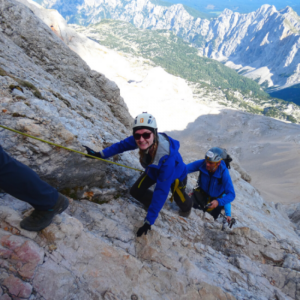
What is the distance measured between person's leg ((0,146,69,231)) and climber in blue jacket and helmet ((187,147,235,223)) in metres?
3.97

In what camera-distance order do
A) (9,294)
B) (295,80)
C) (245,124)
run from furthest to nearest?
(295,80) < (245,124) < (9,294)

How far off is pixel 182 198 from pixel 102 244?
8.41 feet

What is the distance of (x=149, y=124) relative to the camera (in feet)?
12.8

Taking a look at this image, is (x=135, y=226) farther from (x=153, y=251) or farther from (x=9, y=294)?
(x=9, y=294)

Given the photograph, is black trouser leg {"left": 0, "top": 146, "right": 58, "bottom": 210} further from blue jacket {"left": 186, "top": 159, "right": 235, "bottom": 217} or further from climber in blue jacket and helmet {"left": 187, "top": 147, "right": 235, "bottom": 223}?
blue jacket {"left": 186, "top": 159, "right": 235, "bottom": 217}

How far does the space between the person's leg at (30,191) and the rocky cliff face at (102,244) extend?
265 millimetres

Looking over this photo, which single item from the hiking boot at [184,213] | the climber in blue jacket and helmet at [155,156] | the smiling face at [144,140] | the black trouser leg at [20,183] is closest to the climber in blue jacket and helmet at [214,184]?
the hiking boot at [184,213]

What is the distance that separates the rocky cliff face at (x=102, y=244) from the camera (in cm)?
288

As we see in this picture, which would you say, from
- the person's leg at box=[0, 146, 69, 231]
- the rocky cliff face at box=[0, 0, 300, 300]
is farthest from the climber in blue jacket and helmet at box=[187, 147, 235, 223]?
the person's leg at box=[0, 146, 69, 231]

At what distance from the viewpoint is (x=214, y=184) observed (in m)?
5.91

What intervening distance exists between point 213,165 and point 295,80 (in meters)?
256

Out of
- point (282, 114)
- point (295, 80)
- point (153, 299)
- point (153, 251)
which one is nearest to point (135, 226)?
point (153, 251)

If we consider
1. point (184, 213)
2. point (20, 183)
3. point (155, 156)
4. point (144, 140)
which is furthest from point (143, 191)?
point (20, 183)

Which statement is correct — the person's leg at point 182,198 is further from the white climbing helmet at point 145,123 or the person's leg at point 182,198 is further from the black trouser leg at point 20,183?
the black trouser leg at point 20,183
